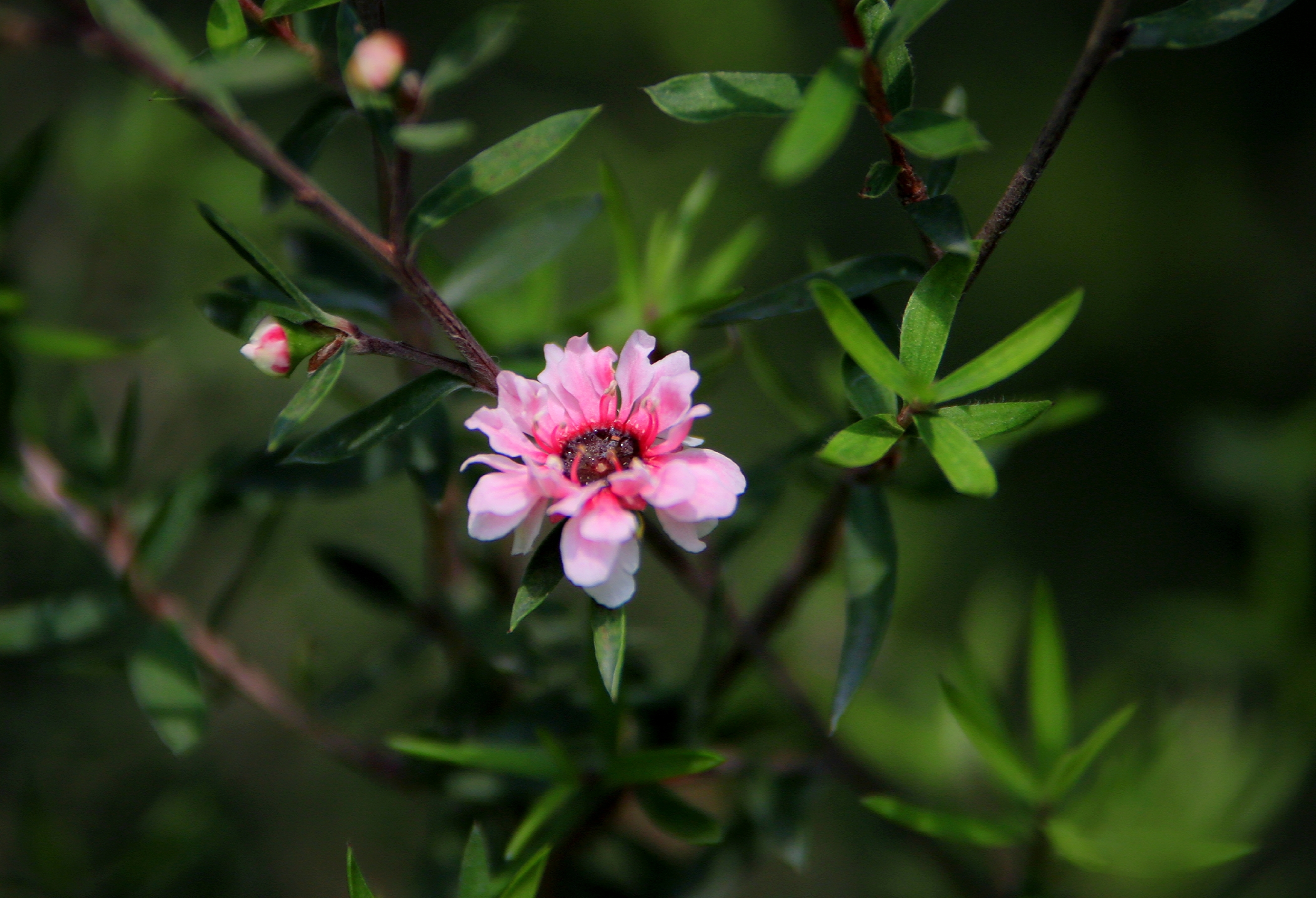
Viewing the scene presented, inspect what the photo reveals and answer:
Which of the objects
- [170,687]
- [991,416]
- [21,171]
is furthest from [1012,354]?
[21,171]

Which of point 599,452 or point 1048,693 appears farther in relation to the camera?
point 1048,693

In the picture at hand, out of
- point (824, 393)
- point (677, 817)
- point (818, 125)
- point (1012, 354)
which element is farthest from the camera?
point (824, 393)

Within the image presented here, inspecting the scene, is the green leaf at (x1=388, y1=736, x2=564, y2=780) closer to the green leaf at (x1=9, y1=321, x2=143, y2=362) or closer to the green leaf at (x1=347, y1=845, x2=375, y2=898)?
the green leaf at (x1=347, y1=845, x2=375, y2=898)

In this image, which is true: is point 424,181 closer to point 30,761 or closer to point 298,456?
point 30,761

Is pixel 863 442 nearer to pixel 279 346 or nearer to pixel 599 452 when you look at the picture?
pixel 599 452

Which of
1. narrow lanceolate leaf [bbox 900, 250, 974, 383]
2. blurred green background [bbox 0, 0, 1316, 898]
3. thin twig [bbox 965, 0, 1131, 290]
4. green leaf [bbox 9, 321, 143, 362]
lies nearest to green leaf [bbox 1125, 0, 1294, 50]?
thin twig [bbox 965, 0, 1131, 290]

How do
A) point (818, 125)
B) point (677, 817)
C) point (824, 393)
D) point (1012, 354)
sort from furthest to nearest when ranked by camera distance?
point (824, 393) < point (677, 817) < point (1012, 354) < point (818, 125)

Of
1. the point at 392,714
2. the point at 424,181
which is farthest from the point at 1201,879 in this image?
the point at 424,181
